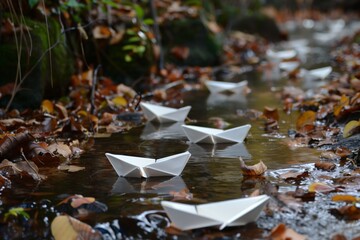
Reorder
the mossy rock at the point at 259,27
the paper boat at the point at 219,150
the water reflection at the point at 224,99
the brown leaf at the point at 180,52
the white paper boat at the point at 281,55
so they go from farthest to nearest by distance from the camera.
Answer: the mossy rock at the point at 259,27, the white paper boat at the point at 281,55, the brown leaf at the point at 180,52, the water reflection at the point at 224,99, the paper boat at the point at 219,150

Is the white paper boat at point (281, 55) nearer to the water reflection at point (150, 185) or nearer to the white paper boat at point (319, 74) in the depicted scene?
the white paper boat at point (319, 74)

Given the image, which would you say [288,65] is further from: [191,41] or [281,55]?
[191,41]

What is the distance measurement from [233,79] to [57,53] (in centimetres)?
267

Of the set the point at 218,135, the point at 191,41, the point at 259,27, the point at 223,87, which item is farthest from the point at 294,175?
the point at 259,27

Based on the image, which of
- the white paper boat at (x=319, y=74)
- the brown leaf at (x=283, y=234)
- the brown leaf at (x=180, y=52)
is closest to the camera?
the brown leaf at (x=283, y=234)

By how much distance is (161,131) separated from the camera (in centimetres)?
441

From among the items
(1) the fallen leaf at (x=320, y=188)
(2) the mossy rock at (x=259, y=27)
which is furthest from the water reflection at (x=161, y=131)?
(2) the mossy rock at (x=259, y=27)

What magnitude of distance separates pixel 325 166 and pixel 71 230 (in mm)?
1457

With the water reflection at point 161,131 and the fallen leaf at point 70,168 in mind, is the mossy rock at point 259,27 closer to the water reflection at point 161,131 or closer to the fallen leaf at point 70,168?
the water reflection at point 161,131

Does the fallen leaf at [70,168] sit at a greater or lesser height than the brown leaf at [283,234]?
lesser

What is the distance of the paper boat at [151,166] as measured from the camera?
3.01 metres

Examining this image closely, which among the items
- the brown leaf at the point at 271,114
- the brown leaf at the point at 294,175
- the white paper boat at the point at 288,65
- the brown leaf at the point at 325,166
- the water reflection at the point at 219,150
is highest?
the brown leaf at the point at 294,175

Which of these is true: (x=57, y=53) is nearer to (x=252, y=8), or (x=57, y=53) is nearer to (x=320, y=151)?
(x=320, y=151)

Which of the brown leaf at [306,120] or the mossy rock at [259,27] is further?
the mossy rock at [259,27]
